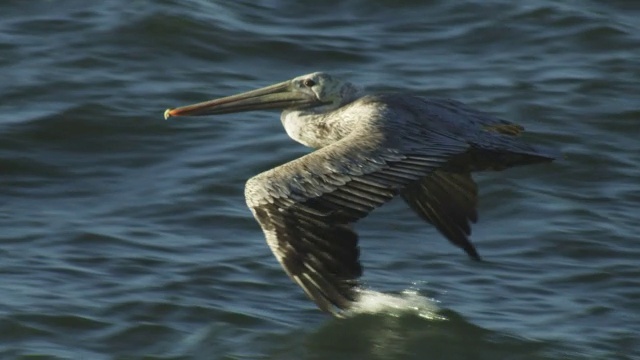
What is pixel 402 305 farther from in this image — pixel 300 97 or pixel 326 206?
pixel 326 206

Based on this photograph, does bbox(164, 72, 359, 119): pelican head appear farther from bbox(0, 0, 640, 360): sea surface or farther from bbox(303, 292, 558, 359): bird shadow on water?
bbox(303, 292, 558, 359): bird shadow on water

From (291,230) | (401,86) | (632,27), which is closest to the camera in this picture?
(291,230)

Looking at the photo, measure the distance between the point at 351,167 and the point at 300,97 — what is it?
179 cm

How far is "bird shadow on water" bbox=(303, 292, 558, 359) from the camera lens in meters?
8.07

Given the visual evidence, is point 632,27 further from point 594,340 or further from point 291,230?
point 291,230

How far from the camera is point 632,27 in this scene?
1370 cm

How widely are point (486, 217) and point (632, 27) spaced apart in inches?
167

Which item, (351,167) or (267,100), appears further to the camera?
(267,100)

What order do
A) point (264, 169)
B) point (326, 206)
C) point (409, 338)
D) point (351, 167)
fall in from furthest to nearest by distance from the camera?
1. point (264, 169)
2. point (409, 338)
3. point (351, 167)
4. point (326, 206)

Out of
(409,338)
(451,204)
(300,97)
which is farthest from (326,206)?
(300,97)

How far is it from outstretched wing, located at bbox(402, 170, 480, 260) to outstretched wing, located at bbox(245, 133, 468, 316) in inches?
46.7

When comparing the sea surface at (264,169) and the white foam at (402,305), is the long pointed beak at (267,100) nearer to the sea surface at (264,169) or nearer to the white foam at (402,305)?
the sea surface at (264,169)

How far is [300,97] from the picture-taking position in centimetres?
902

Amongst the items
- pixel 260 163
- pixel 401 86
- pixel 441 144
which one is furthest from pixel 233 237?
pixel 401 86
